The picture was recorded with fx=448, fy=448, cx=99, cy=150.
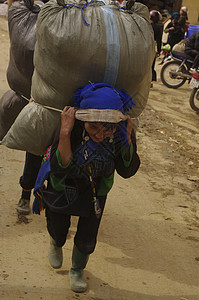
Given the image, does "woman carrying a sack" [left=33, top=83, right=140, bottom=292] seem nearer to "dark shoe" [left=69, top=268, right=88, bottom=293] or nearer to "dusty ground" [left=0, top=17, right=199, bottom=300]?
"dark shoe" [left=69, top=268, right=88, bottom=293]

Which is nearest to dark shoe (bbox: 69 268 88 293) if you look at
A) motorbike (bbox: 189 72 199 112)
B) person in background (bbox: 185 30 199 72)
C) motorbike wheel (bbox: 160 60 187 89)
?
motorbike (bbox: 189 72 199 112)

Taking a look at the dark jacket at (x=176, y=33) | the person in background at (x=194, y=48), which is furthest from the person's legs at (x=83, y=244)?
the dark jacket at (x=176, y=33)

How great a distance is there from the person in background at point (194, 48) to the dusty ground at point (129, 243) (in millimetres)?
4600

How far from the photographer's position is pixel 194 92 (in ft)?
29.5

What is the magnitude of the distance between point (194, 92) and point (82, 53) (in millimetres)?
6862

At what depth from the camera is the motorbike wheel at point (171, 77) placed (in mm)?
10805

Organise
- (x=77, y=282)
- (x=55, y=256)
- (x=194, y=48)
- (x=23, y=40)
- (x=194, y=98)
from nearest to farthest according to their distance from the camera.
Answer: (x=77, y=282)
(x=55, y=256)
(x=23, y=40)
(x=194, y=98)
(x=194, y=48)

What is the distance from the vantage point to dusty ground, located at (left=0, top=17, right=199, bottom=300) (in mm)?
3041

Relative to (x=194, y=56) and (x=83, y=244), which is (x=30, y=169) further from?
(x=194, y=56)

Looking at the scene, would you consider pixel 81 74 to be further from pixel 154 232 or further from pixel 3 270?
pixel 154 232

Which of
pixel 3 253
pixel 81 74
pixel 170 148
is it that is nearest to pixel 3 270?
pixel 3 253

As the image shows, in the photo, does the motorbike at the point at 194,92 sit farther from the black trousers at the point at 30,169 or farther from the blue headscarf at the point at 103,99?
the blue headscarf at the point at 103,99

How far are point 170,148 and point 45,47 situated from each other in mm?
4294

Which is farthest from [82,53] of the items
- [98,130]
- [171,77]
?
[171,77]
